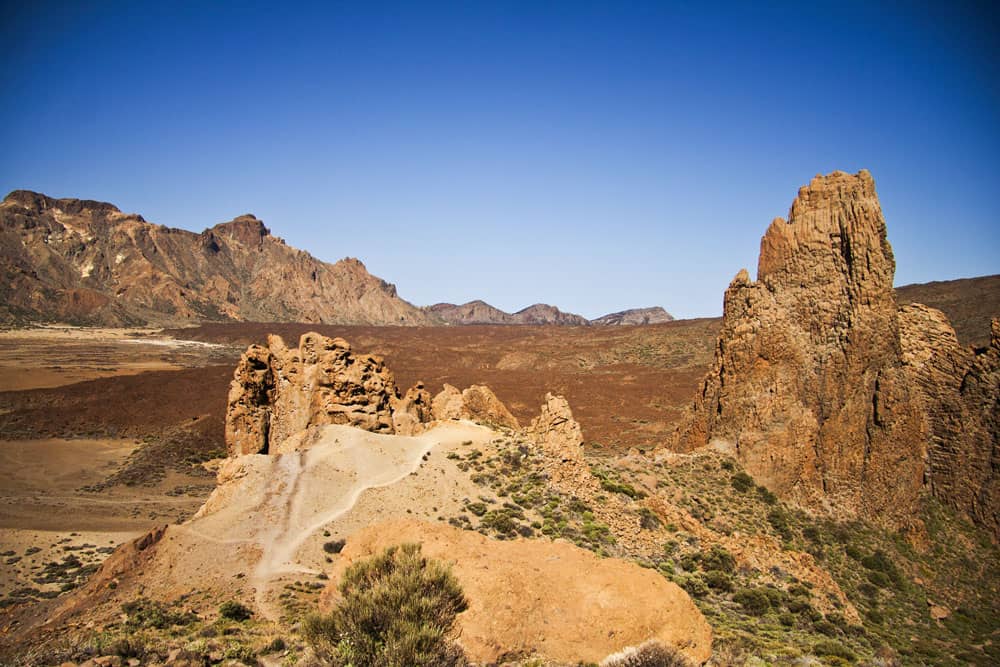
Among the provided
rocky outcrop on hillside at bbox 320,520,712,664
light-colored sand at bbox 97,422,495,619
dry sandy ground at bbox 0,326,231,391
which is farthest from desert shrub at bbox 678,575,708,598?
dry sandy ground at bbox 0,326,231,391

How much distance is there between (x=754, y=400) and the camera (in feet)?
74.7

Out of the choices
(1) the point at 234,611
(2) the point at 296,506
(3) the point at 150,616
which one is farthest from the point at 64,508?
(1) the point at 234,611

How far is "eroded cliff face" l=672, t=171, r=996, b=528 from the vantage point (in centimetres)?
2088

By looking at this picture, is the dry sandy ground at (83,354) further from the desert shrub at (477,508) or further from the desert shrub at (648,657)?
the desert shrub at (648,657)

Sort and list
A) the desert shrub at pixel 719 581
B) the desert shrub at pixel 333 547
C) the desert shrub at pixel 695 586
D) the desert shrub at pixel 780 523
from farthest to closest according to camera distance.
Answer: the desert shrub at pixel 780 523, the desert shrub at pixel 333 547, the desert shrub at pixel 719 581, the desert shrub at pixel 695 586

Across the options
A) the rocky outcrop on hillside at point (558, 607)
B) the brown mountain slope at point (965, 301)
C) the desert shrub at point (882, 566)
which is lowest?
the desert shrub at point (882, 566)

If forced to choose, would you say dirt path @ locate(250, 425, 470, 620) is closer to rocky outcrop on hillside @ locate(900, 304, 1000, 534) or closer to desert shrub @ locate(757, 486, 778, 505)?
desert shrub @ locate(757, 486, 778, 505)

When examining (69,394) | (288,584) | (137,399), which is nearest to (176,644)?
(288,584)

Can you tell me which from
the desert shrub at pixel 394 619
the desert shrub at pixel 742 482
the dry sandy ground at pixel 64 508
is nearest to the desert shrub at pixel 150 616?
the desert shrub at pixel 394 619

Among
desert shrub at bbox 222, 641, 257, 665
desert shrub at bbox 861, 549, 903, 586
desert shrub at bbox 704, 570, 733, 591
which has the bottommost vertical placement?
desert shrub at bbox 861, 549, 903, 586

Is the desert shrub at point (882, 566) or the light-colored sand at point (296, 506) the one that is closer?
the light-colored sand at point (296, 506)

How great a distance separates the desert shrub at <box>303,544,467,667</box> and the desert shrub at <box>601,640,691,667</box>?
2640 millimetres

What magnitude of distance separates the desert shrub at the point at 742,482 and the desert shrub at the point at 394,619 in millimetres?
15253

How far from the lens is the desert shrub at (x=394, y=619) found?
8.59m
